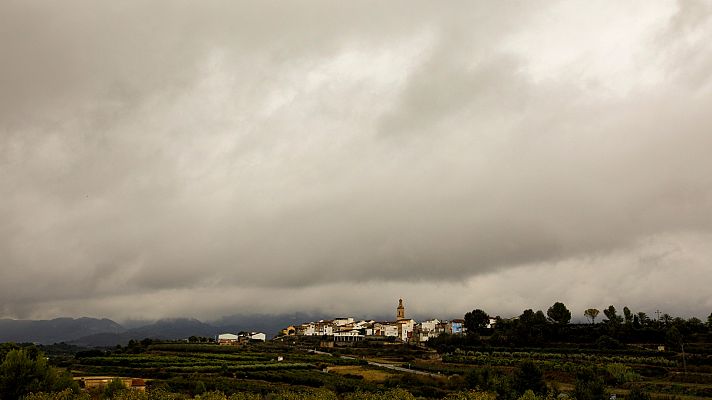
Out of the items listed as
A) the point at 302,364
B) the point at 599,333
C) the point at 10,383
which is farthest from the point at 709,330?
the point at 10,383

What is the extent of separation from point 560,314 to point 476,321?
24.8 meters

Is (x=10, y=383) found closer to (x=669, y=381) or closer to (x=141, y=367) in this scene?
(x=141, y=367)

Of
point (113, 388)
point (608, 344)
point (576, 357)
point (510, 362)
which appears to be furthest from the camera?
point (608, 344)

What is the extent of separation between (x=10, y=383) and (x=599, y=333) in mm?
97080

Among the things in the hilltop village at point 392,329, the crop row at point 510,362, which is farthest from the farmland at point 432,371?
the hilltop village at point 392,329

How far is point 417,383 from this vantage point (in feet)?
208

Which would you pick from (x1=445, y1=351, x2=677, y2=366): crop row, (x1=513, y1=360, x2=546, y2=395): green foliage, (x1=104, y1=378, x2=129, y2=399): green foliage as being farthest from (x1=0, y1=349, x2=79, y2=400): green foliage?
(x1=445, y1=351, x2=677, y2=366): crop row

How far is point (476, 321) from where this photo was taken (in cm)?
13675

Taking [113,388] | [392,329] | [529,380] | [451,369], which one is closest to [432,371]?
[451,369]

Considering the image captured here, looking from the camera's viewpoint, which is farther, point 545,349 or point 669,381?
point 545,349

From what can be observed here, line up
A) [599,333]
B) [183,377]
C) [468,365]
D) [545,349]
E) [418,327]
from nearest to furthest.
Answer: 1. [183,377]
2. [468,365]
3. [545,349]
4. [599,333]
5. [418,327]

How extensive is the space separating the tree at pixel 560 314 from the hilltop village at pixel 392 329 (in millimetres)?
34663

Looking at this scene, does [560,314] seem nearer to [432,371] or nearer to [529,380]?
[432,371]

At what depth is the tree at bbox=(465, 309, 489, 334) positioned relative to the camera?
13625 cm
